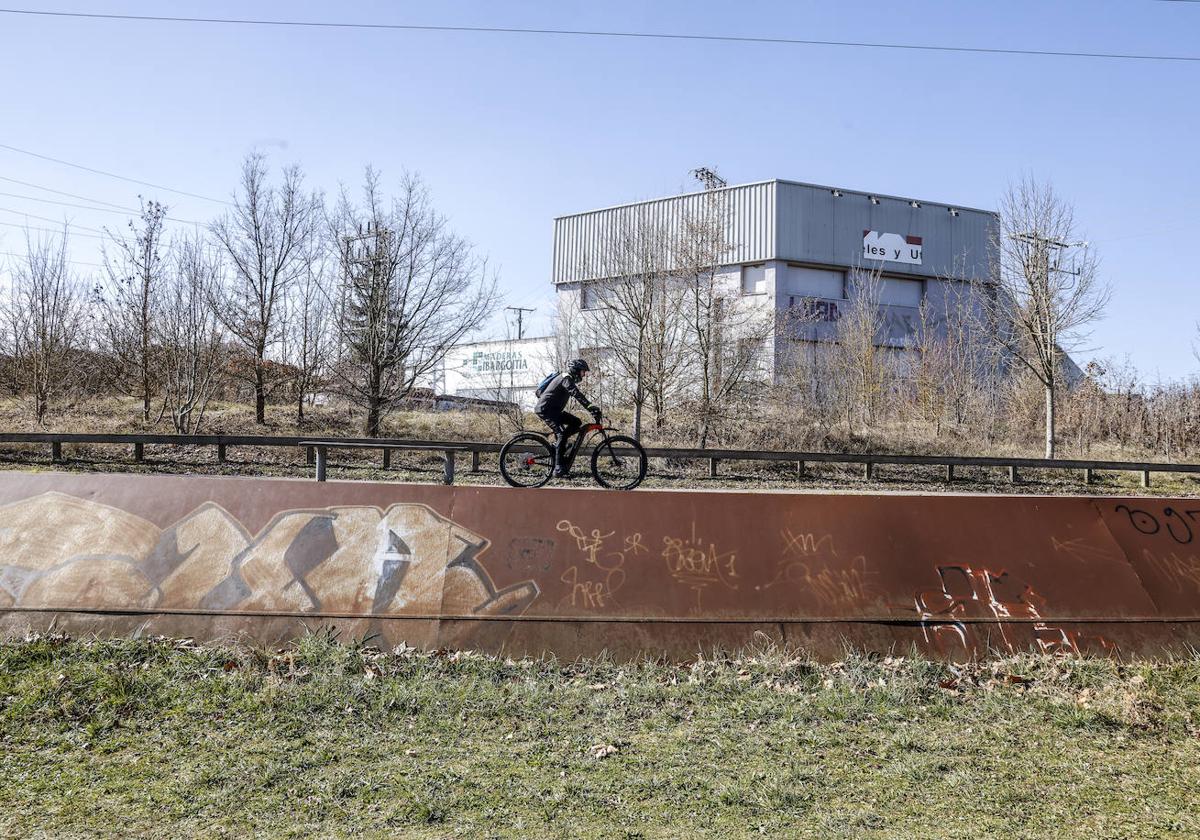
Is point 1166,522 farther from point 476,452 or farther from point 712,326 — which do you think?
point 712,326

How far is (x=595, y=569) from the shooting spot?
22.2ft

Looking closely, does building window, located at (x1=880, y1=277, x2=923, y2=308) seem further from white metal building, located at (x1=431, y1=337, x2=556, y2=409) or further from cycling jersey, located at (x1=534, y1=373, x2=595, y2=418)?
cycling jersey, located at (x1=534, y1=373, x2=595, y2=418)

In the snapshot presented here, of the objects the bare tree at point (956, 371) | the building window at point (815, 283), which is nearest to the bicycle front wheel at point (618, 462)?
the bare tree at point (956, 371)

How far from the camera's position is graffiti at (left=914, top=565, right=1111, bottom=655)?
662cm

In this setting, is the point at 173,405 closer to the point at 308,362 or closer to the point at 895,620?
the point at 308,362

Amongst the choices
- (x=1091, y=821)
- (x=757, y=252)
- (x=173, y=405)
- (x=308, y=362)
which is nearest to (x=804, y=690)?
(x=1091, y=821)

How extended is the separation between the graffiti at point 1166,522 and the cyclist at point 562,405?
17.8ft

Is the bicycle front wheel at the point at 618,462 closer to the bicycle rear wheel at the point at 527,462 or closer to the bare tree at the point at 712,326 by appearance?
the bicycle rear wheel at the point at 527,462

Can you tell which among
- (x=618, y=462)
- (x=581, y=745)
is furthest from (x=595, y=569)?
(x=618, y=462)

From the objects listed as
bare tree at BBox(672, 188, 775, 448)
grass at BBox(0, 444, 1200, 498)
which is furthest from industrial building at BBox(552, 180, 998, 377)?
grass at BBox(0, 444, 1200, 498)

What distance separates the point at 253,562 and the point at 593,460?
18.2 feet

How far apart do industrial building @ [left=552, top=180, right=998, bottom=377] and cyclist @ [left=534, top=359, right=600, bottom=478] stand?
84.1 feet

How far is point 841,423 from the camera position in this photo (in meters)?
28.7

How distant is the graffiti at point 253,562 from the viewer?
6488mm
